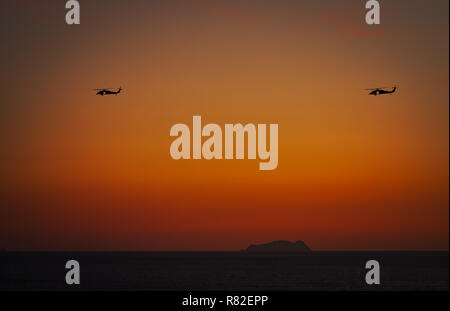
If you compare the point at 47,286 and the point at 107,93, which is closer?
the point at 107,93

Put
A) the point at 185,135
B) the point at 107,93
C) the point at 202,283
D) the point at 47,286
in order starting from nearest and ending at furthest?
1. the point at 185,135
2. the point at 107,93
3. the point at 47,286
4. the point at 202,283
